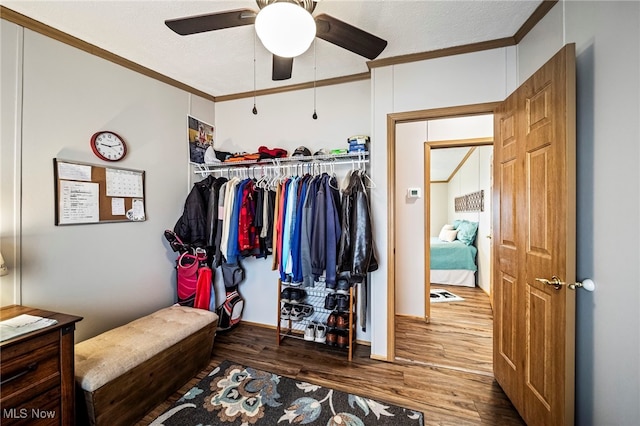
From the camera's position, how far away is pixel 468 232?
456 cm

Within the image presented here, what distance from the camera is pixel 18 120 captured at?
1.65m

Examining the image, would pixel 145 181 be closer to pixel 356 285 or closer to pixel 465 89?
pixel 356 285

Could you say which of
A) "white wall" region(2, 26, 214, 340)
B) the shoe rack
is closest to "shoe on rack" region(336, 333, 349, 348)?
the shoe rack

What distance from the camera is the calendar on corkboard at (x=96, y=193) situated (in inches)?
72.7

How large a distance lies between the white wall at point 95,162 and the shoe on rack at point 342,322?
172 centimetres

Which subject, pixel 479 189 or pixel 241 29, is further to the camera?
pixel 479 189

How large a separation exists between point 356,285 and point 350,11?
218cm

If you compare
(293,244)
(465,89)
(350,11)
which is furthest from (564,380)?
(350,11)

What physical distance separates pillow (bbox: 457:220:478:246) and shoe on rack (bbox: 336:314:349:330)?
3.07 metres

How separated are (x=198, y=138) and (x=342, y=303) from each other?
7.80 feet

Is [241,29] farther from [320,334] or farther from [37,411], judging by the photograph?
[320,334]

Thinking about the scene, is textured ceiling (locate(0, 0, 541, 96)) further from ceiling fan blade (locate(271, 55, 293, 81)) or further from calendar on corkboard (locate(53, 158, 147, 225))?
calendar on corkboard (locate(53, 158, 147, 225))

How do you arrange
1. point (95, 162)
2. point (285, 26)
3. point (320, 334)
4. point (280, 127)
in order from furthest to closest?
point (280, 127)
point (320, 334)
point (95, 162)
point (285, 26)

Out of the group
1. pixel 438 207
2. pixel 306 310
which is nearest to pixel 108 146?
pixel 306 310
